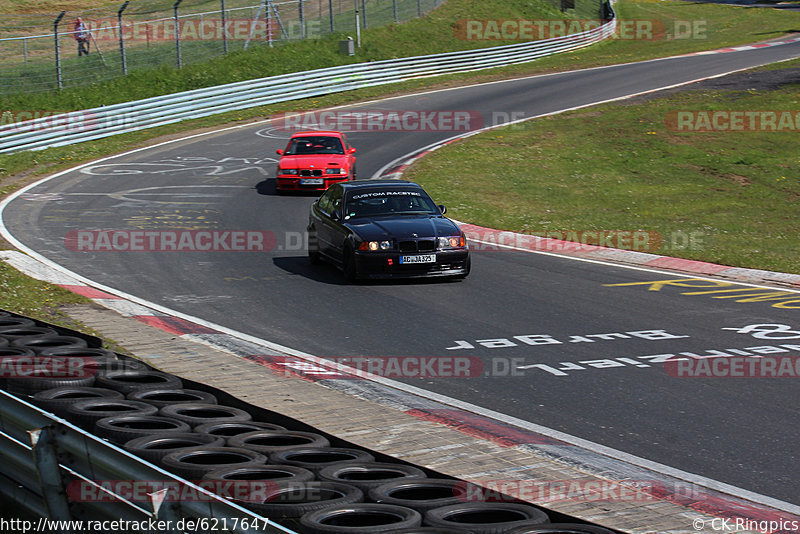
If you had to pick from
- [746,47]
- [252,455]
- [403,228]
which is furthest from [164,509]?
[746,47]

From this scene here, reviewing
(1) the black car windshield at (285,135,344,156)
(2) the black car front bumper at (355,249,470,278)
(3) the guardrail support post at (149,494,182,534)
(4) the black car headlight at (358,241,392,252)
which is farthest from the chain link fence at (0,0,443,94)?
(3) the guardrail support post at (149,494,182,534)

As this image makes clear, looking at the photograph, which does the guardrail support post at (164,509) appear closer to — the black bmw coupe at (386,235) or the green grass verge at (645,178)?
the black bmw coupe at (386,235)

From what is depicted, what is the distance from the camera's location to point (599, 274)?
49.5ft

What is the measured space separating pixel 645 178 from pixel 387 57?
23.3 m

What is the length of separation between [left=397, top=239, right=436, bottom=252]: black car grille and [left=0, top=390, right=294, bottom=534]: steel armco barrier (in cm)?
911

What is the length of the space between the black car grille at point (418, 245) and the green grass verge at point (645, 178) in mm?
4974

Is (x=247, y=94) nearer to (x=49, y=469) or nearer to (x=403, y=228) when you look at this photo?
(x=403, y=228)

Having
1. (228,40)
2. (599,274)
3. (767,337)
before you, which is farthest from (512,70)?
(767,337)

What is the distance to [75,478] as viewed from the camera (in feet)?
16.8

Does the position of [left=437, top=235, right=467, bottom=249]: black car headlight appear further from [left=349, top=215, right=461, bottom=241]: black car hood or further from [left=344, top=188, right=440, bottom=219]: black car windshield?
[left=344, top=188, right=440, bottom=219]: black car windshield

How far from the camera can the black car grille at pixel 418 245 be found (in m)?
14.5

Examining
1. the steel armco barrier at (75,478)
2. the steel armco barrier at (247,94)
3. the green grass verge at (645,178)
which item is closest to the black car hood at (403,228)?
the green grass verge at (645,178)

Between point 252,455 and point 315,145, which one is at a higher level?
point 315,145

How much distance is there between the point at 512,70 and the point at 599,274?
32.7 metres
